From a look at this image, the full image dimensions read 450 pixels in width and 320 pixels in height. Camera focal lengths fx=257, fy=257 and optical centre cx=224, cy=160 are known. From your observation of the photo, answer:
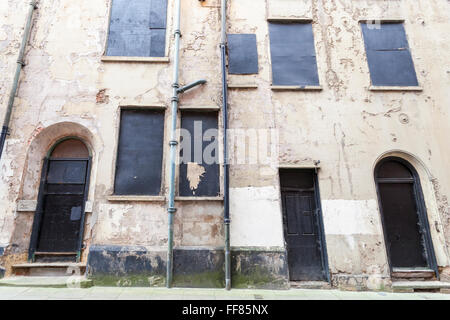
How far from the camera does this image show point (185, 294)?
15.4 feet

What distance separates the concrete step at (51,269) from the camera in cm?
538

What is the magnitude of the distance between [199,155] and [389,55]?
5.52m

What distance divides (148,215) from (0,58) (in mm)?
5385

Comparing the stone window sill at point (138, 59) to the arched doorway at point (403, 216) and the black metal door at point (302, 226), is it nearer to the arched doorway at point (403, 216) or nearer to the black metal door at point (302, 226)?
the black metal door at point (302, 226)

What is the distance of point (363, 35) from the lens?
674 cm

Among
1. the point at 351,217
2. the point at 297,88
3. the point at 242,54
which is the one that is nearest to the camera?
the point at 351,217

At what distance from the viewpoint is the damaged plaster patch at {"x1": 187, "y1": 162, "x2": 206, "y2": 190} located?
5807 millimetres

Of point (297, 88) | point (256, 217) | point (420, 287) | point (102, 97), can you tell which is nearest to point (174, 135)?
point (102, 97)

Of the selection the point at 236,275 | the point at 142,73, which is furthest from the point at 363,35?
the point at 236,275

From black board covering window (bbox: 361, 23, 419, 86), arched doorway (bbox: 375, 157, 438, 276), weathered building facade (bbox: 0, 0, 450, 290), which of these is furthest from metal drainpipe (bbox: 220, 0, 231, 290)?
black board covering window (bbox: 361, 23, 419, 86)

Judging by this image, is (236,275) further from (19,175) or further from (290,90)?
(19,175)

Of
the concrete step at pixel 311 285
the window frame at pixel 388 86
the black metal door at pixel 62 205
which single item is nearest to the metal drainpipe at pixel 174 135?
the black metal door at pixel 62 205

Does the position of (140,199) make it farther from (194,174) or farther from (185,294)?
(185,294)

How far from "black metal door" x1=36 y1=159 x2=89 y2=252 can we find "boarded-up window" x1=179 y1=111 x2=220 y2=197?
2379 mm
